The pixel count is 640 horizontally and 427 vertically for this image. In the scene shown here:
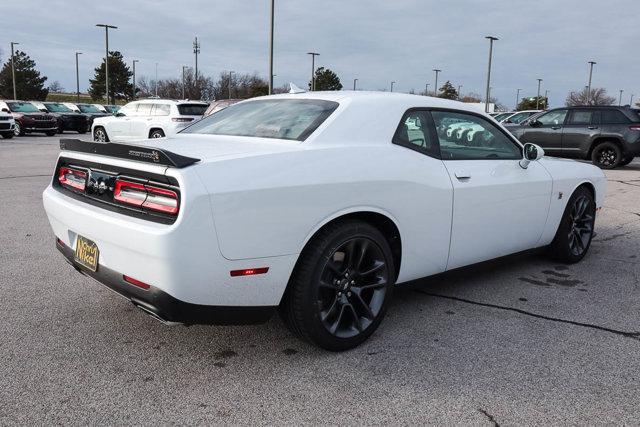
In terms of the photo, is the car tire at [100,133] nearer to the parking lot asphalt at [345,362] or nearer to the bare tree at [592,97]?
the parking lot asphalt at [345,362]

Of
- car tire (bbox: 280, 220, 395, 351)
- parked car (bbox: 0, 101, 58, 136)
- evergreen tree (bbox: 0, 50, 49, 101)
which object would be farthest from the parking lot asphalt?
evergreen tree (bbox: 0, 50, 49, 101)

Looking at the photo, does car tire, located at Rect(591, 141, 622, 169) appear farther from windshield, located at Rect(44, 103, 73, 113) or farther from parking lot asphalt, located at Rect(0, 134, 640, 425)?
windshield, located at Rect(44, 103, 73, 113)

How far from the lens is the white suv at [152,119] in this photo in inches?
629

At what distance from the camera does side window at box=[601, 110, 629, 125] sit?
1455 centimetres

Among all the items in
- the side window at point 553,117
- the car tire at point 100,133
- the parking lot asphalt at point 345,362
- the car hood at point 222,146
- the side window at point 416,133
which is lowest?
the parking lot asphalt at point 345,362

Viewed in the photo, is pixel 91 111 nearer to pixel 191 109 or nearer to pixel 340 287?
pixel 191 109

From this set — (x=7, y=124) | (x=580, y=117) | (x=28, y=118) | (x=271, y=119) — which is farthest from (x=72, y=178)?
(x=28, y=118)

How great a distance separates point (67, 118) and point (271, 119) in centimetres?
2826

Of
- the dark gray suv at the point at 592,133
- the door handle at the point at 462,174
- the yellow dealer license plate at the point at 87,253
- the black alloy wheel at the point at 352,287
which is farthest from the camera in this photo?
the dark gray suv at the point at 592,133

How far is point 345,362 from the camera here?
3055mm

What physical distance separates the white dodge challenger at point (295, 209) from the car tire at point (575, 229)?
89 cm

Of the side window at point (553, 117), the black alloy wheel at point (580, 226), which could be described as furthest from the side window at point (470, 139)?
the side window at point (553, 117)

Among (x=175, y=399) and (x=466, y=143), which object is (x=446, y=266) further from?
(x=175, y=399)

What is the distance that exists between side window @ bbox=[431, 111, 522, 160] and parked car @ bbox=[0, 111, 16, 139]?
74.0 ft
